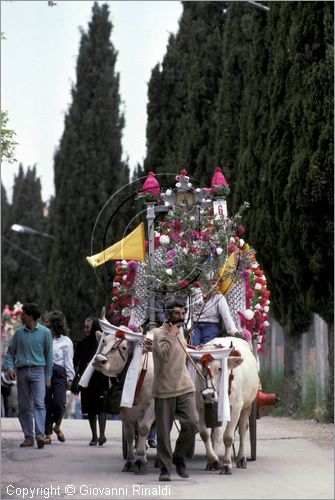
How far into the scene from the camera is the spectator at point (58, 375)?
19453 millimetres

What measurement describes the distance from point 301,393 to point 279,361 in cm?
574

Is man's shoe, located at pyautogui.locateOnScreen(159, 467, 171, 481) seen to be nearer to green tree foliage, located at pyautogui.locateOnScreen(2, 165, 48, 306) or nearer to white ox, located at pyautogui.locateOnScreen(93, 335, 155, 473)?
white ox, located at pyautogui.locateOnScreen(93, 335, 155, 473)

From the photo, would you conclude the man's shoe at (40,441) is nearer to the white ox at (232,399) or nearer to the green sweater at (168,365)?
the white ox at (232,399)

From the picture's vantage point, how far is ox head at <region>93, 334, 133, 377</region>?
48.3 feet

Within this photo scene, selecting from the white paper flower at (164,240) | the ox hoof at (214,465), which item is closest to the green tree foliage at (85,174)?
the white paper flower at (164,240)

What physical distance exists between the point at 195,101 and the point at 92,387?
18.8m

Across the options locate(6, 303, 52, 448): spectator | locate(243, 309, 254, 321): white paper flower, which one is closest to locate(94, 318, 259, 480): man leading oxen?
locate(243, 309, 254, 321): white paper flower

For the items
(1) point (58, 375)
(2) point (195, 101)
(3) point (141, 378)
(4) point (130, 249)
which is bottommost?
(3) point (141, 378)

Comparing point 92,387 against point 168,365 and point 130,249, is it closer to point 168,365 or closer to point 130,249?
point 130,249

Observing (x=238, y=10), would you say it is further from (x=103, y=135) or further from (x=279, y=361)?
(x=103, y=135)

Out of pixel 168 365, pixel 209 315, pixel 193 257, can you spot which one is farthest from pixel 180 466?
pixel 193 257

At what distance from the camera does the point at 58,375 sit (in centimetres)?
1958

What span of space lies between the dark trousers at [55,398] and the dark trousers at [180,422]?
5561 millimetres

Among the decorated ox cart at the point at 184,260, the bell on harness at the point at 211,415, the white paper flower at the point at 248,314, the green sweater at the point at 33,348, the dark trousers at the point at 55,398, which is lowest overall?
the bell on harness at the point at 211,415
